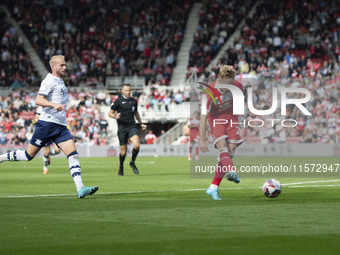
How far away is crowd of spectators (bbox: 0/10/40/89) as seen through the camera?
43531mm

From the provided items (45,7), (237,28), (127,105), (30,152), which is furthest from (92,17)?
(30,152)

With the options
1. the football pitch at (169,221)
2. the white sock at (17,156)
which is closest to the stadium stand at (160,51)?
the football pitch at (169,221)

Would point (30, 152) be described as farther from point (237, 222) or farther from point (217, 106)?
point (237, 222)

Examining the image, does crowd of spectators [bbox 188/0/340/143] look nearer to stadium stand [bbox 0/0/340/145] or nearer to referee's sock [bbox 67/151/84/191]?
stadium stand [bbox 0/0/340/145]

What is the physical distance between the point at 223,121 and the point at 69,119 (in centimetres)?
2798

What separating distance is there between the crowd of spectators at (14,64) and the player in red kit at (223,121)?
31.1m

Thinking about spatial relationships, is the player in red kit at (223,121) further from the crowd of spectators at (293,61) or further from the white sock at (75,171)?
the crowd of spectators at (293,61)

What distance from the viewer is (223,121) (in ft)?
40.0

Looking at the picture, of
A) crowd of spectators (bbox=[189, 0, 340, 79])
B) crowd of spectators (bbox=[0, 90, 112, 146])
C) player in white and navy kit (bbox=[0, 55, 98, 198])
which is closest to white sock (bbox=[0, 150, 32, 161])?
player in white and navy kit (bbox=[0, 55, 98, 198])

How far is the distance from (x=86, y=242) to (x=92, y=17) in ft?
139

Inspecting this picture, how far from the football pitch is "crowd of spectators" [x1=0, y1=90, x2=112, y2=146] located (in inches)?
957

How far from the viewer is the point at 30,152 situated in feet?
40.6

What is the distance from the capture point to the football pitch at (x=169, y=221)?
273 inches

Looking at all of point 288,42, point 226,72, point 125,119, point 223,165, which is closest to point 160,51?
point 288,42
